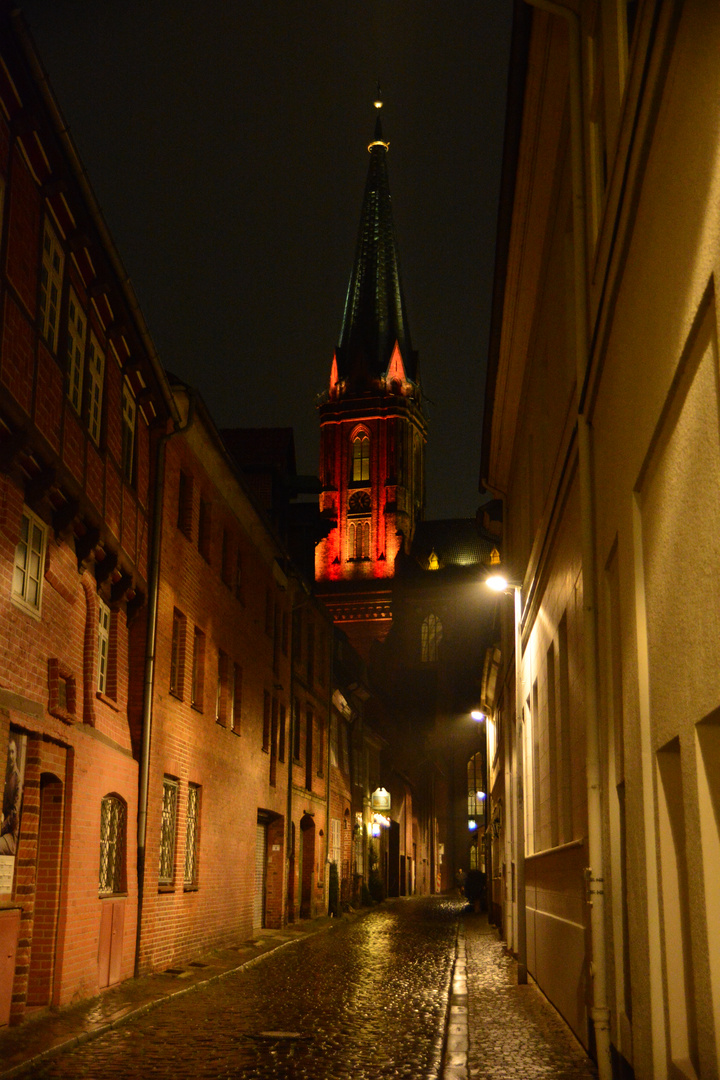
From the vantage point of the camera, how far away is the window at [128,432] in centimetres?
1503

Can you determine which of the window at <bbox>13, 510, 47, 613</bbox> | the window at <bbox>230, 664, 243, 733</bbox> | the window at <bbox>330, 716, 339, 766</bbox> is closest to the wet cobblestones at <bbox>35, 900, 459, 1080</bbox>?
the window at <bbox>13, 510, 47, 613</bbox>

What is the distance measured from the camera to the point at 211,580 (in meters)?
20.2

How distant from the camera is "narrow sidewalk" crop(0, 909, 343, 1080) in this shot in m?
9.34

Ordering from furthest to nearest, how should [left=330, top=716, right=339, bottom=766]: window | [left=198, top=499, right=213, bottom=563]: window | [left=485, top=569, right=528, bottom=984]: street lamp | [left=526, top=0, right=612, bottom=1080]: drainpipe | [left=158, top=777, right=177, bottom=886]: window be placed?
[left=330, top=716, right=339, bottom=766]: window → [left=198, top=499, right=213, bottom=563]: window → [left=158, top=777, right=177, bottom=886]: window → [left=485, top=569, right=528, bottom=984]: street lamp → [left=526, top=0, right=612, bottom=1080]: drainpipe

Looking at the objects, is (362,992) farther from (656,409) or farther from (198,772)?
(656,409)

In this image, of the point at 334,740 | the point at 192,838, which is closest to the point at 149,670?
the point at 192,838

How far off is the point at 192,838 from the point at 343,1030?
795cm

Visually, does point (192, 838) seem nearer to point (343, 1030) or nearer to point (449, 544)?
point (343, 1030)

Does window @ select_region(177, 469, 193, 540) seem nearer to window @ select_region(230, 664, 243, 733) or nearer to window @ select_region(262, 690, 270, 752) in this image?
window @ select_region(230, 664, 243, 733)

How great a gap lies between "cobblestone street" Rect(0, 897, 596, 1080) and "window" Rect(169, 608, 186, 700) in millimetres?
4256

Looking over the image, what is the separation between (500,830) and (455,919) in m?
7.95

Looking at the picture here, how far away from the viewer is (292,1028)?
11.2 metres

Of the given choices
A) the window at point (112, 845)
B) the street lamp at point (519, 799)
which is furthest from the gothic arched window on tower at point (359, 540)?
the window at point (112, 845)

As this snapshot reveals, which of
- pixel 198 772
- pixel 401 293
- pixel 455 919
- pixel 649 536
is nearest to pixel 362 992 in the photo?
pixel 198 772
